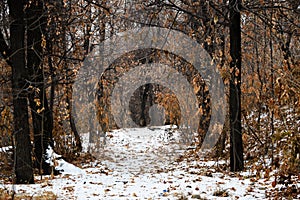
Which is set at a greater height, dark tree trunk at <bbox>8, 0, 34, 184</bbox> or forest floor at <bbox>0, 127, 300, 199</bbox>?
dark tree trunk at <bbox>8, 0, 34, 184</bbox>

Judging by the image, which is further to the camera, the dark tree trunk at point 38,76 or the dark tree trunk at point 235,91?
the dark tree trunk at point 38,76

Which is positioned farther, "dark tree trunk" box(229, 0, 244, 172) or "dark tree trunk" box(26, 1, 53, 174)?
"dark tree trunk" box(26, 1, 53, 174)

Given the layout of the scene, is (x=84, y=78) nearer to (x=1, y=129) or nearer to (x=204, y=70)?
(x=204, y=70)

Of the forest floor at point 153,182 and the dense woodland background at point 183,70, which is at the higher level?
the dense woodland background at point 183,70

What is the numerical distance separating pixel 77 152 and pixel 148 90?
9.63 meters

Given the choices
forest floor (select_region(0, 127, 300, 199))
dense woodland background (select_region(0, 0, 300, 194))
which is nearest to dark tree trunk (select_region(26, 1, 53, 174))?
dense woodland background (select_region(0, 0, 300, 194))

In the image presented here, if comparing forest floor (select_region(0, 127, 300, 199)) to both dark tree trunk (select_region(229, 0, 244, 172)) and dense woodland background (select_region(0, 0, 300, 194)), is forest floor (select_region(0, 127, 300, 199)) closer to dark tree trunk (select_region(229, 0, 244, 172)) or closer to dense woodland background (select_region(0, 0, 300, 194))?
dense woodland background (select_region(0, 0, 300, 194))

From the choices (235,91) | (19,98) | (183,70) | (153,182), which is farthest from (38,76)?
(183,70)

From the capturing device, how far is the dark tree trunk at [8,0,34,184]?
5.60 metres

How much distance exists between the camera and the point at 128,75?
60.7 feet

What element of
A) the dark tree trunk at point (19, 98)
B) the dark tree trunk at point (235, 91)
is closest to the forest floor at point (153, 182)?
the dark tree trunk at point (19, 98)

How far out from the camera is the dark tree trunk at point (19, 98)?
5.60m

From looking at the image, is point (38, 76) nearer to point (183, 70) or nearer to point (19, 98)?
point (19, 98)

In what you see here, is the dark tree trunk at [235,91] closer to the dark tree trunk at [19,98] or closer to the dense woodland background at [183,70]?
the dense woodland background at [183,70]
